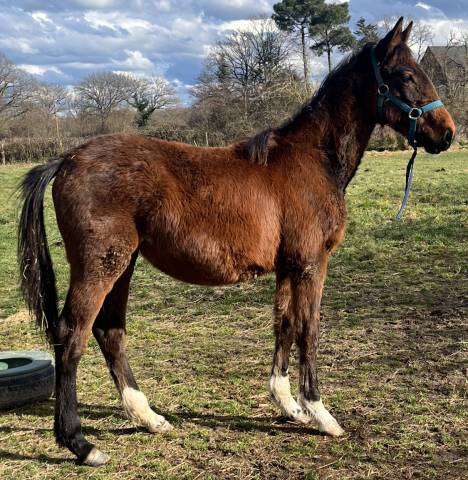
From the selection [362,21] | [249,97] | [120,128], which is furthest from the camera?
[362,21]

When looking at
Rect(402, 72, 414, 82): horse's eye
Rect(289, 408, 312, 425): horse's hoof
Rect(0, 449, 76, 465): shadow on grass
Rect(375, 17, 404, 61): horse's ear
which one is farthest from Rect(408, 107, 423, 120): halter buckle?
Rect(0, 449, 76, 465): shadow on grass

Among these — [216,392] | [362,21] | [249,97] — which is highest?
[362,21]

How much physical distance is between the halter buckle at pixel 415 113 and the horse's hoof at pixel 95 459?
9.67 feet

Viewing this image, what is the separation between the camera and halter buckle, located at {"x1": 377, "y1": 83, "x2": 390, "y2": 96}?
348 centimetres

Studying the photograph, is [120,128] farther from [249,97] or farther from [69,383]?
[69,383]

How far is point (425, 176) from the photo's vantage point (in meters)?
14.8

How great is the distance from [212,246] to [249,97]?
99.9 ft

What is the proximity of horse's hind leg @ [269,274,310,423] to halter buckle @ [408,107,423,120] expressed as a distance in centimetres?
138

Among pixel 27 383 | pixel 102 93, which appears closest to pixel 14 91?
pixel 102 93

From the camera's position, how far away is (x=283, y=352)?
12.4 ft

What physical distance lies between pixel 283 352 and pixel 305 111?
1.75 meters

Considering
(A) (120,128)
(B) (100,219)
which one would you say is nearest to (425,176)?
(B) (100,219)

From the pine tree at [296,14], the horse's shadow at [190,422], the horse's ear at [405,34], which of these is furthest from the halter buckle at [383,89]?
the pine tree at [296,14]

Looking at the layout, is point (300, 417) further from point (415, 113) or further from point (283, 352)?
point (415, 113)
